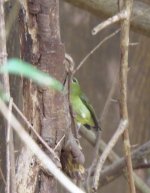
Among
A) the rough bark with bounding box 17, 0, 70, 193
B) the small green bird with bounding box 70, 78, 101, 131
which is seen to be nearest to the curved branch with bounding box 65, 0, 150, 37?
the small green bird with bounding box 70, 78, 101, 131

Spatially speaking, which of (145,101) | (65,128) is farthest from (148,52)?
(65,128)

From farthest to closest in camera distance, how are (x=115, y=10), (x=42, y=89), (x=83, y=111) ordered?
(x=83, y=111) < (x=115, y=10) < (x=42, y=89)

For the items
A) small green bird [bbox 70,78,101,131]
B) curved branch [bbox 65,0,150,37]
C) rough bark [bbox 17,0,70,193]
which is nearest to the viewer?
rough bark [bbox 17,0,70,193]

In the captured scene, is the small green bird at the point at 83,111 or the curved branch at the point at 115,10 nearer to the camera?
the curved branch at the point at 115,10

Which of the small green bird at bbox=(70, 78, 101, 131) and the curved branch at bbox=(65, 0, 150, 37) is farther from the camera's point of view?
the small green bird at bbox=(70, 78, 101, 131)

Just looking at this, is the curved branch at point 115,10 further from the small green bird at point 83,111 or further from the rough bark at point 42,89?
the rough bark at point 42,89

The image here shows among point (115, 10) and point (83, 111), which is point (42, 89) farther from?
point (83, 111)

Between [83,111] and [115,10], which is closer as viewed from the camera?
[115,10]

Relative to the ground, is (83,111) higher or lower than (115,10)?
lower

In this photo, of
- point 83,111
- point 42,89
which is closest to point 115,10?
point 83,111

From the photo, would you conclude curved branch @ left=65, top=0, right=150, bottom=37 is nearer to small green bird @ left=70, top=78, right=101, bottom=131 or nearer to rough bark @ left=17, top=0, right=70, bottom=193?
small green bird @ left=70, top=78, right=101, bottom=131

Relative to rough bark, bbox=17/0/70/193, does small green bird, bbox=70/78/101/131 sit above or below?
below

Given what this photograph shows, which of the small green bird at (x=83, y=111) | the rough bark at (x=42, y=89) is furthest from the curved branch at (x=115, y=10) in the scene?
the rough bark at (x=42, y=89)
